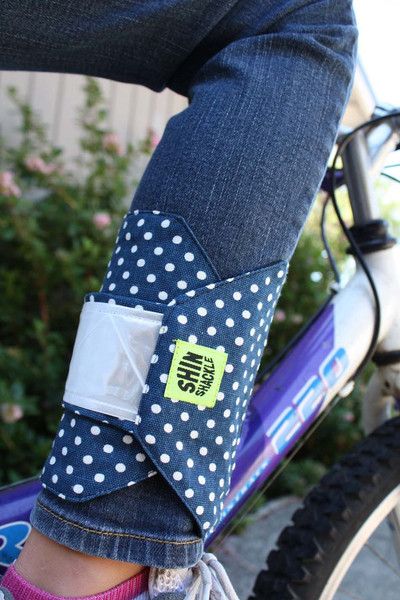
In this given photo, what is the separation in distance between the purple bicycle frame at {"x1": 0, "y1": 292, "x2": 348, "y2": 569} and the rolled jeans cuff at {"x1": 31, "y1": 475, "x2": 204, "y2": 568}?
13.7 inches

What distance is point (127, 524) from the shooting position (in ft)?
1.87

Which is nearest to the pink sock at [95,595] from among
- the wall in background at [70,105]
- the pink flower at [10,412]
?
the pink flower at [10,412]

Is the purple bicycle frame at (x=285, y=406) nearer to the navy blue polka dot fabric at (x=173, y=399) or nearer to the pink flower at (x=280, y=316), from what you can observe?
the navy blue polka dot fabric at (x=173, y=399)

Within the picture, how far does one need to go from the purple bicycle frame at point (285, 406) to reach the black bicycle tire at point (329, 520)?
0.09m

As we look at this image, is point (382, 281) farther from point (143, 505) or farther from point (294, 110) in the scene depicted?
point (143, 505)

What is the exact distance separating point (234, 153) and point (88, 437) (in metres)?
0.29

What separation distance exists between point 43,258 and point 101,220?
0.63 feet

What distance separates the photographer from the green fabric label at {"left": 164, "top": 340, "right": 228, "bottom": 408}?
57cm

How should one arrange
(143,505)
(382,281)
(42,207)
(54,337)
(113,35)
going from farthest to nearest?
(42,207)
(54,337)
(382,281)
(113,35)
(143,505)

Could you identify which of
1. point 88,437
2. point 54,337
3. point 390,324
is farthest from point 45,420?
point 88,437

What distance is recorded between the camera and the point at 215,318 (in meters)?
0.59

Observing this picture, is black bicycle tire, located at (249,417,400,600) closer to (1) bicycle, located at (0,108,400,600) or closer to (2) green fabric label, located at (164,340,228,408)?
(1) bicycle, located at (0,108,400,600)

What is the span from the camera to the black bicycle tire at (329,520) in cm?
93

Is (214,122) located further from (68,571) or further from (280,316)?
(280,316)
